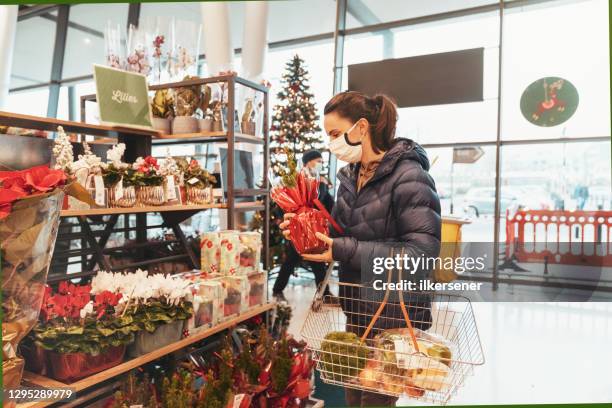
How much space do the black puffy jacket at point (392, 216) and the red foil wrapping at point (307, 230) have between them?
6 centimetres

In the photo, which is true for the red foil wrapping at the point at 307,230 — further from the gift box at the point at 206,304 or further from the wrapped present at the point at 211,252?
the wrapped present at the point at 211,252

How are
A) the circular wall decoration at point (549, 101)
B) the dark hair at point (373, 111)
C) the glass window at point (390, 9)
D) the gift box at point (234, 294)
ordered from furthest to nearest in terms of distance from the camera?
1. the glass window at point (390, 9)
2. the circular wall decoration at point (549, 101)
3. the gift box at point (234, 294)
4. the dark hair at point (373, 111)

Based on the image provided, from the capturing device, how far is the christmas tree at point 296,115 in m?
5.60

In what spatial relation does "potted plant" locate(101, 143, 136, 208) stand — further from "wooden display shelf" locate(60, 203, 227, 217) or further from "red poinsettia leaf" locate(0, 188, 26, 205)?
"red poinsettia leaf" locate(0, 188, 26, 205)

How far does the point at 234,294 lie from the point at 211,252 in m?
0.30

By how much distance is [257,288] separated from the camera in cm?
266

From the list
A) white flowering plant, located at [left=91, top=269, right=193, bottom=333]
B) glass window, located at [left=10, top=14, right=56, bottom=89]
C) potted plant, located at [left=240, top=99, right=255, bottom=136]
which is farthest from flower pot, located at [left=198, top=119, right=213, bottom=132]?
glass window, located at [left=10, top=14, right=56, bottom=89]

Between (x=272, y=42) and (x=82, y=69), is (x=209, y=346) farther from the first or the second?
(x=82, y=69)

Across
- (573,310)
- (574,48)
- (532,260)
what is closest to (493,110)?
(574,48)

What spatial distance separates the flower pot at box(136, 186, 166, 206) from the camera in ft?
7.44

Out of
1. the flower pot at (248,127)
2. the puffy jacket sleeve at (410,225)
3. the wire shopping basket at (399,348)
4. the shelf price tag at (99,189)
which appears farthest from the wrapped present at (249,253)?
the puffy jacket sleeve at (410,225)

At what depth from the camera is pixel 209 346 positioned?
2.44 m

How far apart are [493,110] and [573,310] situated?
2259 mm

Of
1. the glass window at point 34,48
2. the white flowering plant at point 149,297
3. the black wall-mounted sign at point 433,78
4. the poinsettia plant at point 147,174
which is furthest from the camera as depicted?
the glass window at point 34,48
